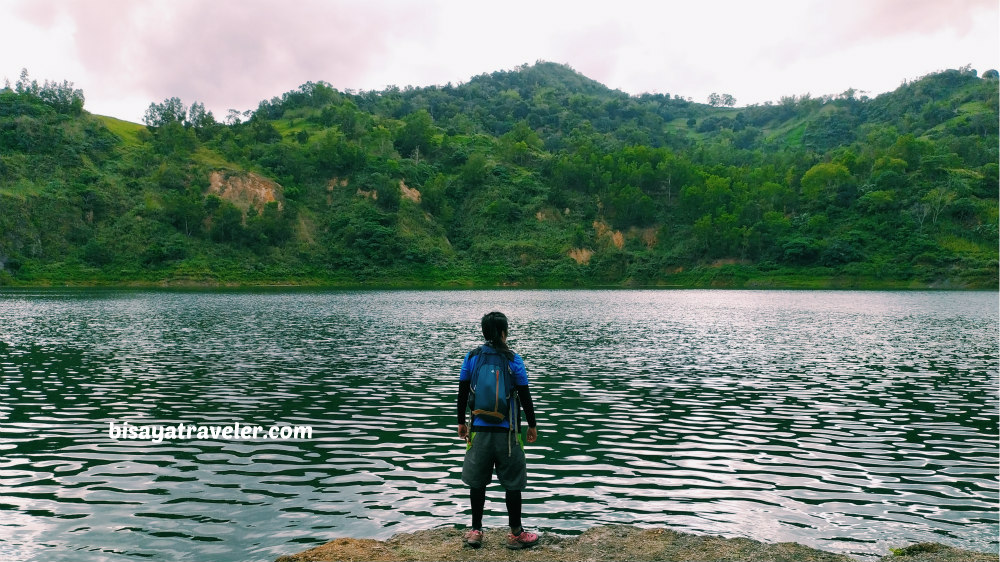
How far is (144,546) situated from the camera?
979 centimetres

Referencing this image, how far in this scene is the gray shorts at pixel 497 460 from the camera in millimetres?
9305

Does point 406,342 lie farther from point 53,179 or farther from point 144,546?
point 53,179

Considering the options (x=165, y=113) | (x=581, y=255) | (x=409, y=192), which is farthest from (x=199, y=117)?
(x=581, y=255)

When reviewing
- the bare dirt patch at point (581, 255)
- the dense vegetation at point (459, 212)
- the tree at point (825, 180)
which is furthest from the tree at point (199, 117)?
the tree at point (825, 180)

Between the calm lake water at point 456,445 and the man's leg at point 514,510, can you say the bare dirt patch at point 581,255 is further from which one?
the man's leg at point 514,510

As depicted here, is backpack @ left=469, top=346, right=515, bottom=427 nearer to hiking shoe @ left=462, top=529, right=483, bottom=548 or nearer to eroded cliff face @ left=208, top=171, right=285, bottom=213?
hiking shoe @ left=462, top=529, right=483, bottom=548

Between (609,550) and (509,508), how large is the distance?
1452mm

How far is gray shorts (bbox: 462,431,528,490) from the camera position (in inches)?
366

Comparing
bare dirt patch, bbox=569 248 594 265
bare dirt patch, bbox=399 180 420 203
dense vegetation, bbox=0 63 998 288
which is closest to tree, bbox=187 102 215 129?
dense vegetation, bbox=0 63 998 288

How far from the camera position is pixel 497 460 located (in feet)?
30.9

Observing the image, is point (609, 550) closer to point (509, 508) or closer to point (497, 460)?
point (509, 508)

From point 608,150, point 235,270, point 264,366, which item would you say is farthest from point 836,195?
point 264,366

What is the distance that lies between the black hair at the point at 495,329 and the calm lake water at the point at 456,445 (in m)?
3.23

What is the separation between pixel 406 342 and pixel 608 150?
15083 centimetres
